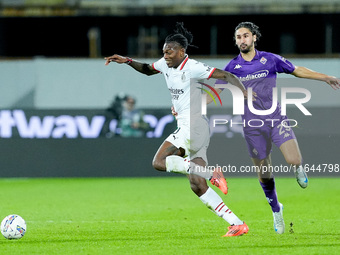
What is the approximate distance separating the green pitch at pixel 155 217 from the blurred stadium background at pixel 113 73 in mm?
611

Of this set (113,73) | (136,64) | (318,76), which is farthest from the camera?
(113,73)

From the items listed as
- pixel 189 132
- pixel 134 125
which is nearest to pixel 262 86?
pixel 189 132

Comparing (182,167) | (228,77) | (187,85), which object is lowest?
(182,167)

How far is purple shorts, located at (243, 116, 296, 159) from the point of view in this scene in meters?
9.32

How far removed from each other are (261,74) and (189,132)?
1129mm

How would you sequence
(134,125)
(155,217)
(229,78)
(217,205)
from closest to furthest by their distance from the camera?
(217,205)
(229,78)
(155,217)
(134,125)

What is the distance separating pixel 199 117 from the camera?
30.1ft

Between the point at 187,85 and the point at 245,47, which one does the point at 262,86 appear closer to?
the point at 245,47

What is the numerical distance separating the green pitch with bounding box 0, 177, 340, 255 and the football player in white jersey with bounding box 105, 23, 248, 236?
1.40 ft

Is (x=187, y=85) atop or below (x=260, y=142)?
atop

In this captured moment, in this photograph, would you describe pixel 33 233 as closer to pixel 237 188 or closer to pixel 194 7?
pixel 237 188

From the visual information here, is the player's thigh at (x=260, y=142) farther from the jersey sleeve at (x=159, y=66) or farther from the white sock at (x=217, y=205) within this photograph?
the jersey sleeve at (x=159, y=66)

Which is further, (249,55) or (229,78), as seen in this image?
(249,55)

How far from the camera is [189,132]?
9.12m
